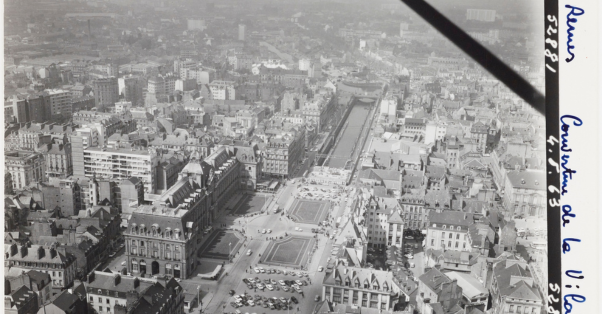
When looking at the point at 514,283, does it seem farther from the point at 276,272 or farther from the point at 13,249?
the point at 13,249

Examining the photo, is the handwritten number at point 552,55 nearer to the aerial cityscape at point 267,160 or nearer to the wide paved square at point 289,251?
the aerial cityscape at point 267,160

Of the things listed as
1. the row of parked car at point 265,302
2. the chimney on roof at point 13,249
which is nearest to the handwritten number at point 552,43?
the row of parked car at point 265,302

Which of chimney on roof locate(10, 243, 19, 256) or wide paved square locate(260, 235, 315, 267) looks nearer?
chimney on roof locate(10, 243, 19, 256)

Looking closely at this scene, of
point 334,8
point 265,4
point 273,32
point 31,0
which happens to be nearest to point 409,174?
point 334,8

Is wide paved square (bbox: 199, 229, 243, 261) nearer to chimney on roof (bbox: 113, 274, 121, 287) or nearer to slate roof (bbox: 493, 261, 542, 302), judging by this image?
chimney on roof (bbox: 113, 274, 121, 287)

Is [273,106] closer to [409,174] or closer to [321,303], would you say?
[409,174]

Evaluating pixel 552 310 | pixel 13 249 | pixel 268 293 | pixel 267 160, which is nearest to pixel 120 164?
pixel 267 160

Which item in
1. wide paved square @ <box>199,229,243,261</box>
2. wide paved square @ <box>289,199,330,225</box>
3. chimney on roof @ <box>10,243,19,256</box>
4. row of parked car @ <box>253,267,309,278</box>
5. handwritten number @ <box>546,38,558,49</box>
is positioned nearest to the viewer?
handwritten number @ <box>546,38,558,49</box>

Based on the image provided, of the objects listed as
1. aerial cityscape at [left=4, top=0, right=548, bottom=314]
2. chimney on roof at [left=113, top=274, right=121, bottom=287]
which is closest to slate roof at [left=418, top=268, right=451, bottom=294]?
aerial cityscape at [left=4, top=0, right=548, bottom=314]
